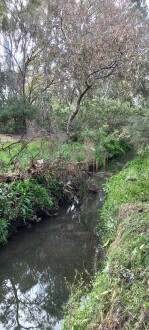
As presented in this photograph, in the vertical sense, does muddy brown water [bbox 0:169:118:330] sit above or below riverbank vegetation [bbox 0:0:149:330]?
→ below

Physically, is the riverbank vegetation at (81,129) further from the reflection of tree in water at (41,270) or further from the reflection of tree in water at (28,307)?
the reflection of tree in water at (28,307)

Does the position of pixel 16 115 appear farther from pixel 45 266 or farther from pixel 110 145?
pixel 45 266

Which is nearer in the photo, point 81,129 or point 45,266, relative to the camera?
point 45,266

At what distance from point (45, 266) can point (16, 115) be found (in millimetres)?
12479

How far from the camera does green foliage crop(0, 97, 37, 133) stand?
17.9 metres

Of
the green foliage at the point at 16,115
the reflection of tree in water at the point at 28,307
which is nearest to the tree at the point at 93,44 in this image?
the green foliage at the point at 16,115

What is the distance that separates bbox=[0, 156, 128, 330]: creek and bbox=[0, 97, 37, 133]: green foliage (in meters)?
9.69

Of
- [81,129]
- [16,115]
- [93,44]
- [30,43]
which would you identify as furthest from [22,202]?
[30,43]

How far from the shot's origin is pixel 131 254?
462 centimetres

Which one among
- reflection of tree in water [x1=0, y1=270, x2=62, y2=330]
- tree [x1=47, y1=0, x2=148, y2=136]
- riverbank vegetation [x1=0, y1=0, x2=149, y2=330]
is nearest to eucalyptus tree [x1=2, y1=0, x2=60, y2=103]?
riverbank vegetation [x1=0, y1=0, x2=149, y2=330]

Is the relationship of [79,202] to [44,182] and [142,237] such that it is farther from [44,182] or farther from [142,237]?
[142,237]

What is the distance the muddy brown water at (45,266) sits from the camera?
5379 mm

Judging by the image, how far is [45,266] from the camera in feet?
21.9

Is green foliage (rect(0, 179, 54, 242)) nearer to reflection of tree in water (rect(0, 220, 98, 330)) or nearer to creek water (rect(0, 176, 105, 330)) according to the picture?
creek water (rect(0, 176, 105, 330))
